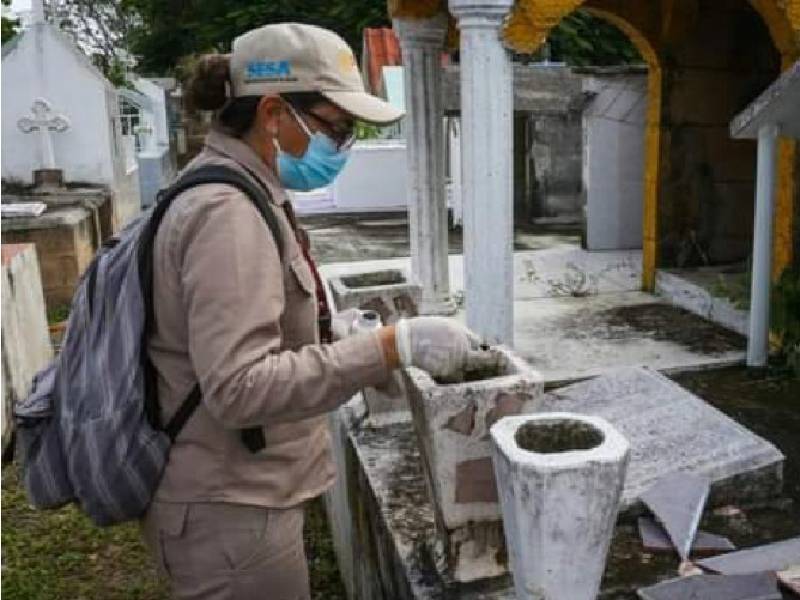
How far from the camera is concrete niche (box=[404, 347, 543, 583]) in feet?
8.17

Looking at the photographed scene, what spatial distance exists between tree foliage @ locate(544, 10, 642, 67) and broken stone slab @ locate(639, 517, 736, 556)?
14653mm

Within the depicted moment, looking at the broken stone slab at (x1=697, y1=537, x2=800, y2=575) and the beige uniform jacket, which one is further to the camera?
the broken stone slab at (x1=697, y1=537, x2=800, y2=575)

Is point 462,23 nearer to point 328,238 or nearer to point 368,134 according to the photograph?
point 328,238

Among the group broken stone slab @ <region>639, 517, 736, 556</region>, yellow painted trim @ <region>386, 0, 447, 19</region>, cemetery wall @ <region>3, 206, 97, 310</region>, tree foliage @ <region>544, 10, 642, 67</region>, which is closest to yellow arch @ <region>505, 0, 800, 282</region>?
yellow painted trim @ <region>386, 0, 447, 19</region>

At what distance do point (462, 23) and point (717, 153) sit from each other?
3434 millimetres

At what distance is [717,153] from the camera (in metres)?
7.50

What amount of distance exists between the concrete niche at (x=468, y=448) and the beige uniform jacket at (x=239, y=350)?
1.83 ft

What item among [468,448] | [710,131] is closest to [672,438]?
[468,448]

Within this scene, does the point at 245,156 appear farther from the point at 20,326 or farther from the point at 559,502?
the point at 20,326

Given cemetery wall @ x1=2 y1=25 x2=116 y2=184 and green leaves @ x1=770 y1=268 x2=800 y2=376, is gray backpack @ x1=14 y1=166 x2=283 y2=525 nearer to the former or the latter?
green leaves @ x1=770 y1=268 x2=800 y2=376

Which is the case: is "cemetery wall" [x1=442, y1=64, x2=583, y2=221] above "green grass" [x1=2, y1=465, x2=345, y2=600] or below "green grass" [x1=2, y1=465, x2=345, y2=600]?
above

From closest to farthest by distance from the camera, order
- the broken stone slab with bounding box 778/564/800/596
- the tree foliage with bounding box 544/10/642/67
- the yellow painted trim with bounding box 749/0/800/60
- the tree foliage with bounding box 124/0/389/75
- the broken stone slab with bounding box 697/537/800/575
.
→ the broken stone slab with bounding box 778/564/800/596 → the broken stone slab with bounding box 697/537/800/575 → the yellow painted trim with bounding box 749/0/800/60 → the tree foliage with bounding box 544/10/642/67 → the tree foliage with bounding box 124/0/389/75

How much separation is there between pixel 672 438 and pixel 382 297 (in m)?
1.54

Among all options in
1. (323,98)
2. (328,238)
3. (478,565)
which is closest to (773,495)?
(478,565)
